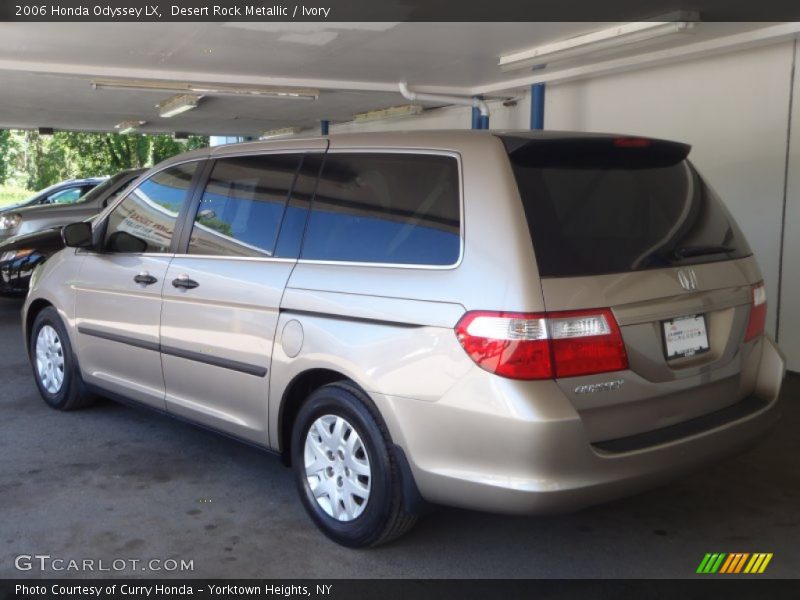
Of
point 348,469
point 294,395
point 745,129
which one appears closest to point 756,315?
point 348,469

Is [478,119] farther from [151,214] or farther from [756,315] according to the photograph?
[756,315]

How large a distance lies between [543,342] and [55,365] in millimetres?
3935

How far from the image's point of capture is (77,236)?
197 inches

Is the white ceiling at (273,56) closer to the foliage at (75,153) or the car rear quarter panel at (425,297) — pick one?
the car rear quarter panel at (425,297)

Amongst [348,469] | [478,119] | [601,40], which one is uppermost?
[601,40]

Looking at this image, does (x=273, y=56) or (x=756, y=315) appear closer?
(x=756, y=315)

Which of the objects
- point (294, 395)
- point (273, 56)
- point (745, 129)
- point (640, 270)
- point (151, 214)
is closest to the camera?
point (640, 270)

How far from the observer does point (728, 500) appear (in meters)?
4.14

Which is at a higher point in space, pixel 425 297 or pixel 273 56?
pixel 273 56

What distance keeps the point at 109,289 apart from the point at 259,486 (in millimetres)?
1566

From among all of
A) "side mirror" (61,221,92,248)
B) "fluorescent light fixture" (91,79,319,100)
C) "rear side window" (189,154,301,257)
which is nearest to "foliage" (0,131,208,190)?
"fluorescent light fixture" (91,79,319,100)

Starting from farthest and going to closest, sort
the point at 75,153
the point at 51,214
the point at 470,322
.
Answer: the point at 75,153 < the point at 51,214 < the point at 470,322

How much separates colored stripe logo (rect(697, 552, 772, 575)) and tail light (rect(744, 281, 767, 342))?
947 millimetres
